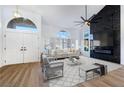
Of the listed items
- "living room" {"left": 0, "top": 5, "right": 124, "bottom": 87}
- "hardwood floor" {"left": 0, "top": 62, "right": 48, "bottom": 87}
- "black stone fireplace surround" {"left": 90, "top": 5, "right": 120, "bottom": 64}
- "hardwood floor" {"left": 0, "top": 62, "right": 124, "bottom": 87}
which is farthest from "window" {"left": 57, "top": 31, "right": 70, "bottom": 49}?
"hardwood floor" {"left": 0, "top": 62, "right": 124, "bottom": 87}

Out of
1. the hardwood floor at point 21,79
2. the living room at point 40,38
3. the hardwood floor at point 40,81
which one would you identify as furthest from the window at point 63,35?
the hardwood floor at point 40,81

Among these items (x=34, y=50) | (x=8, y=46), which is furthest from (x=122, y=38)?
(x=8, y=46)

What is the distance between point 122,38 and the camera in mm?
4754

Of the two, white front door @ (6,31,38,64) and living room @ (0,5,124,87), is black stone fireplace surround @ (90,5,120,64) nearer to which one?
living room @ (0,5,124,87)

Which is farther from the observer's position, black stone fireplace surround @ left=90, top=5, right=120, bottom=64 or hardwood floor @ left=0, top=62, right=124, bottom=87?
black stone fireplace surround @ left=90, top=5, right=120, bottom=64

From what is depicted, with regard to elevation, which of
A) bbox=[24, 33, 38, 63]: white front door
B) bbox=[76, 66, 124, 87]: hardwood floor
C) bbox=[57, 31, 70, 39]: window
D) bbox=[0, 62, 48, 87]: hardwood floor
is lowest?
bbox=[0, 62, 48, 87]: hardwood floor

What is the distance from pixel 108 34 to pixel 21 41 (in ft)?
17.1

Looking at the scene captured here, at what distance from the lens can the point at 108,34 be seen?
5.82 meters

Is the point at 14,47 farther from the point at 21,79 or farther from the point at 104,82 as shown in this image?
the point at 104,82

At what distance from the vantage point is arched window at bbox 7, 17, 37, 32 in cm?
524

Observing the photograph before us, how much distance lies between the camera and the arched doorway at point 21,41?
16.7 feet

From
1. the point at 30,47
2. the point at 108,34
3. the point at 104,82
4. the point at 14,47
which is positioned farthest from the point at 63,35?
the point at 104,82

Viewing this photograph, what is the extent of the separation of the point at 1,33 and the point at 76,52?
220 inches
